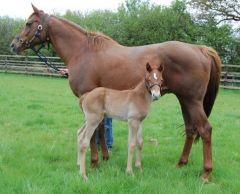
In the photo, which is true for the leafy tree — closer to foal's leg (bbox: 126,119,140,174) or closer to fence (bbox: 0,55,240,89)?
fence (bbox: 0,55,240,89)

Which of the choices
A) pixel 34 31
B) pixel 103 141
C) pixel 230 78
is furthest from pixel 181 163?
pixel 230 78

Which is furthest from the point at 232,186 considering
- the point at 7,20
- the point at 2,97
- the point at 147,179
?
the point at 7,20

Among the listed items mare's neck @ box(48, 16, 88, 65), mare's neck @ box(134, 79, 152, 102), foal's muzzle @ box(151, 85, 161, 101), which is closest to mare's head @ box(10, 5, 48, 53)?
mare's neck @ box(48, 16, 88, 65)

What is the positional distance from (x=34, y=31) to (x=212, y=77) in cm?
290

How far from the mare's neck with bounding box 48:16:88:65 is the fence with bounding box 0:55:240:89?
56.6ft

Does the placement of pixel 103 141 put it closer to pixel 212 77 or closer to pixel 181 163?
pixel 181 163

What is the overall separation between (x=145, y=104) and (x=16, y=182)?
6.40ft

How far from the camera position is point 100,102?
545 cm

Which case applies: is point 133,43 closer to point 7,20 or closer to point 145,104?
point 7,20

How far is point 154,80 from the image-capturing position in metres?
5.03

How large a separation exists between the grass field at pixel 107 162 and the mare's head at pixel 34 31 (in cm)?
176

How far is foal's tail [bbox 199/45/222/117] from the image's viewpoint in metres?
5.95

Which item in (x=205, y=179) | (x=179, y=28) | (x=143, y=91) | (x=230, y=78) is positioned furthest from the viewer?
(x=179, y=28)

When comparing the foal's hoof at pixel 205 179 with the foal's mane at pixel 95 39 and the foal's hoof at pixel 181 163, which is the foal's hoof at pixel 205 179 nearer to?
the foal's hoof at pixel 181 163
